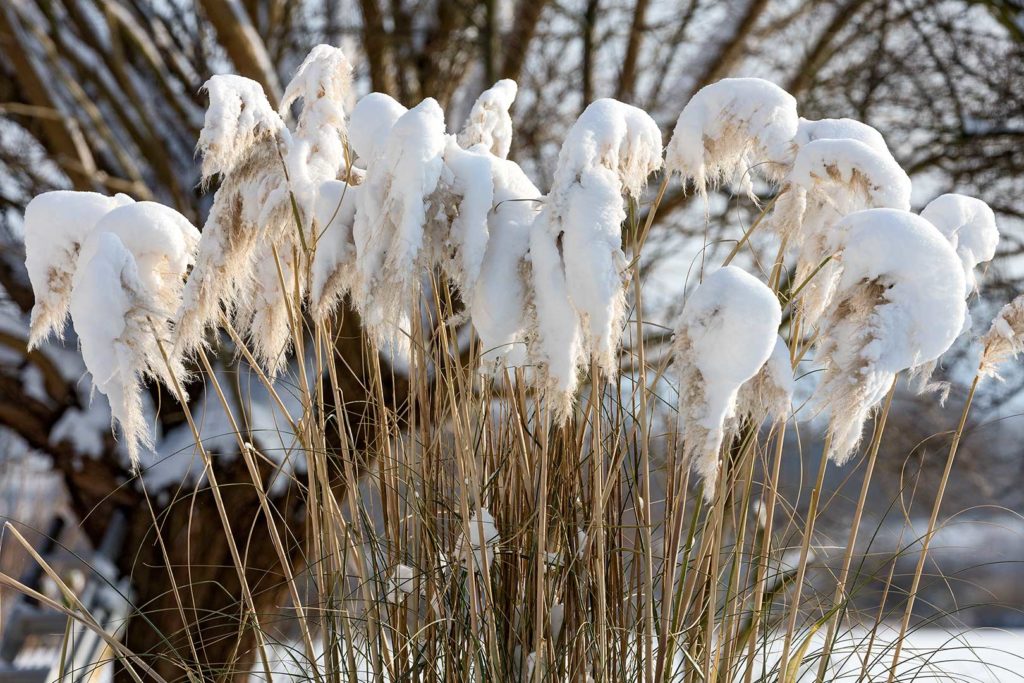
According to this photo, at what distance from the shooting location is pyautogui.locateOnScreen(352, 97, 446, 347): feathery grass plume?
2.79ft

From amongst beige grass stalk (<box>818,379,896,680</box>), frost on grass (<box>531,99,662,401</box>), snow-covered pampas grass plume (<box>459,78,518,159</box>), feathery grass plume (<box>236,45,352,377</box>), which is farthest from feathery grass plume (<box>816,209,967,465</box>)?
feathery grass plume (<box>236,45,352,377</box>)

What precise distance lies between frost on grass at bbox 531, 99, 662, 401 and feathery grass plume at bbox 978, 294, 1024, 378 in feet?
1.97

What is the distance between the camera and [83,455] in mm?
3213

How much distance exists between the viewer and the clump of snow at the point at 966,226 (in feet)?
3.68

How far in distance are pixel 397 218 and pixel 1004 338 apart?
2.59 ft

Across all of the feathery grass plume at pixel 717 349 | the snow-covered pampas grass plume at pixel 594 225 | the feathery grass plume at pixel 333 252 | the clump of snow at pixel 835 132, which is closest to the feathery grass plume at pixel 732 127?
the clump of snow at pixel 835 132

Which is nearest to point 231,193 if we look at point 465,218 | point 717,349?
point 465,218

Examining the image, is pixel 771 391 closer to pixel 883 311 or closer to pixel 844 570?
pixel 883 311

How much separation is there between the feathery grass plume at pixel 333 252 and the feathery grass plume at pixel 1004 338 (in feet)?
2.65

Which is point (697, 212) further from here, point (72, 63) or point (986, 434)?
point (72, 63)

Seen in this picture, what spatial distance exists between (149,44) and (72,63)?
53cm

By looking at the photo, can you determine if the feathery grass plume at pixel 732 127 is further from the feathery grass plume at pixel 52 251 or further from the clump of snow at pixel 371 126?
the feathery grass plume at pixel 52 251

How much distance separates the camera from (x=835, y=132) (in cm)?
108

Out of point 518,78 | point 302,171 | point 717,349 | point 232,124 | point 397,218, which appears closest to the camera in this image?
point 717,349
